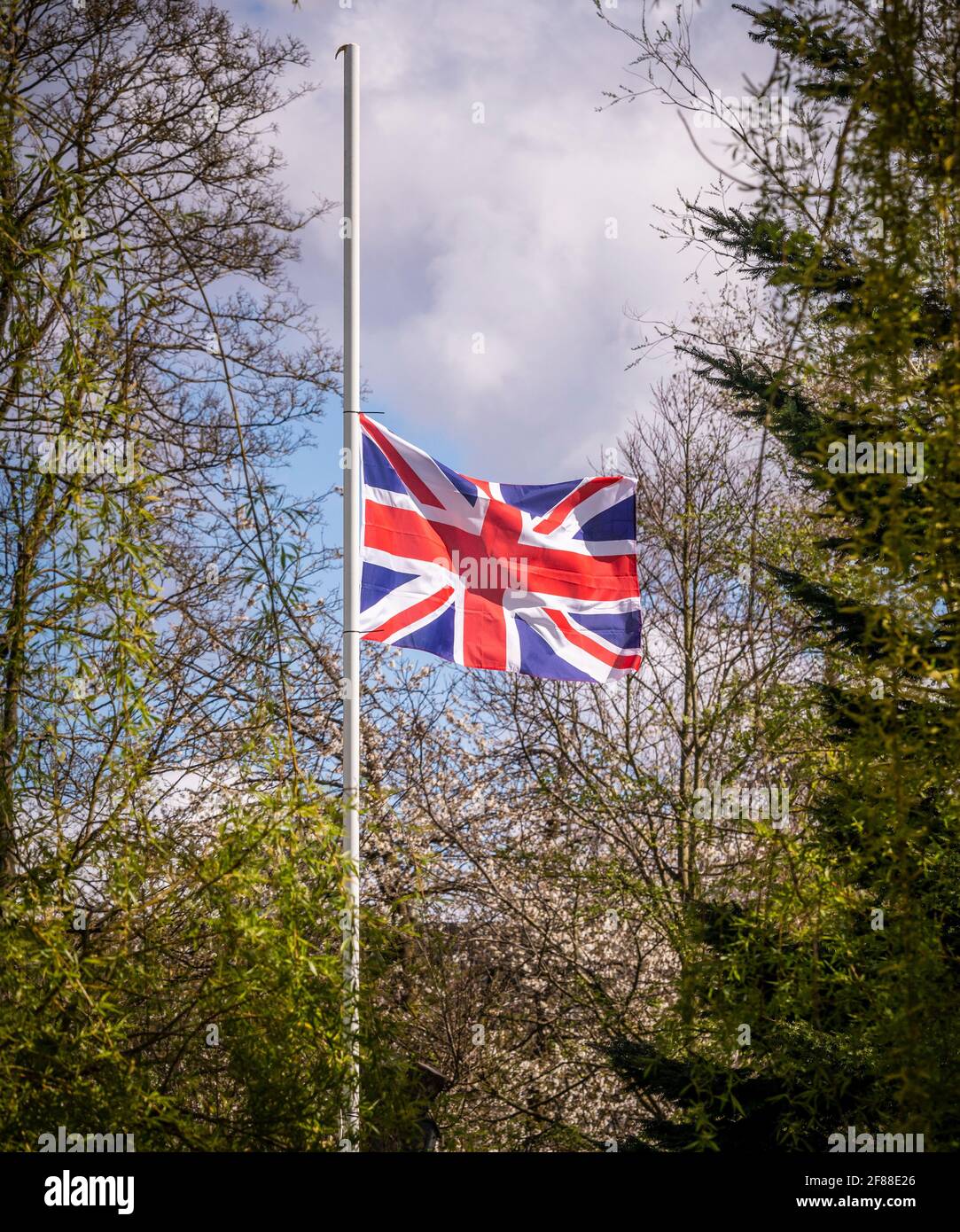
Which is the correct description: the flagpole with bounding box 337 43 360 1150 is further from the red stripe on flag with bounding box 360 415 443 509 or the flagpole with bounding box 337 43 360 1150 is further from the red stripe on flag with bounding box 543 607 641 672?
the red stripe on flag with bounding box 543 607 641 672

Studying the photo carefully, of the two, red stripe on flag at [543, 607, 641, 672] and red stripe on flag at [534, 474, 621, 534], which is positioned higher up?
red stripe on flag at [534, 474, 621, 534]

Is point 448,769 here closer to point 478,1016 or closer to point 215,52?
point 478,1016

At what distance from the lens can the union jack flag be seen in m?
5.09

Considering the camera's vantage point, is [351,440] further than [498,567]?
No

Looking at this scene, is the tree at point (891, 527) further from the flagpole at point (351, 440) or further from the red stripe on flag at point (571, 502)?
the red stripe on flag at point (571, 502)

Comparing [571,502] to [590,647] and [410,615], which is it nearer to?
[590,647]

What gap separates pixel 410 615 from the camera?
5.08 metres

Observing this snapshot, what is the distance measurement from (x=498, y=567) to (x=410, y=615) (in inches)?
29.4

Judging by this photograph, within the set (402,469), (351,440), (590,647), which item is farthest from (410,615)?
(590,647)

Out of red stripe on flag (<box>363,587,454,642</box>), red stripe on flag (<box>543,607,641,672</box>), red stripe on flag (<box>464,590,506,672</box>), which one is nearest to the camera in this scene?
red stripe on flag (<box>363,587,454,642</box>)

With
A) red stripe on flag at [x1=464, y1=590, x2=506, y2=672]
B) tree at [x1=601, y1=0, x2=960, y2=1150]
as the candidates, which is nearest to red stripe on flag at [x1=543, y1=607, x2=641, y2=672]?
red stripe on flag at [x1=464, y1=590, x2=506, y2=672]

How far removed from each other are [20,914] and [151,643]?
2.19ft
